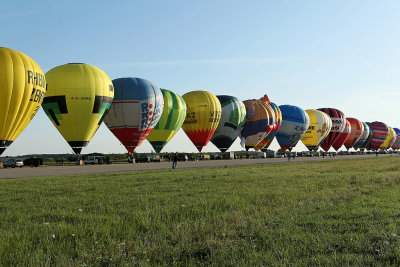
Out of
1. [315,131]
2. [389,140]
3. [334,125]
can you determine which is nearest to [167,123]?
[315,131]

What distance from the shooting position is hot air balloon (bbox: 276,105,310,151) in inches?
2975

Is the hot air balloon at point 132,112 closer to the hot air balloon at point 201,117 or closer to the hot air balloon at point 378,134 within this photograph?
the hot air balloon at point 201,117

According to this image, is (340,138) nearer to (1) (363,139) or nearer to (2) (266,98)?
(2) (266,98)

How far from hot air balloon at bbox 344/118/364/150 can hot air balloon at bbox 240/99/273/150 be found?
150 feet

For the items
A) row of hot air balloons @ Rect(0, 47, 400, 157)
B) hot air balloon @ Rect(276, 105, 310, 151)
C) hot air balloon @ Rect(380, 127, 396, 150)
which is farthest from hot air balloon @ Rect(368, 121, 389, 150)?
hot air balloon @ Rect(276, 105, 310, 151)

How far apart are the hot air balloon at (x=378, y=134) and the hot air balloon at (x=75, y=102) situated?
367 feet

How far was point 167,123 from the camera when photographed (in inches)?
1988

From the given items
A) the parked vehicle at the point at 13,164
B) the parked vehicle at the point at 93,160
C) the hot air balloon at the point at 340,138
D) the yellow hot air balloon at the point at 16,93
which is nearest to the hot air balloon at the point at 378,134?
the hot air balloon at the point at 340,138

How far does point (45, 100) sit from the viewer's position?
121 ft

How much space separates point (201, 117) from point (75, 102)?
24.1m

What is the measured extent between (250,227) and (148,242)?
89.7 inches

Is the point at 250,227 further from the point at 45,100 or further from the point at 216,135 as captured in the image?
the point at 216,135

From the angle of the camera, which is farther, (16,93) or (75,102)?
(75,102)

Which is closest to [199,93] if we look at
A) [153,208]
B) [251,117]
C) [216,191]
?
[251,117]
